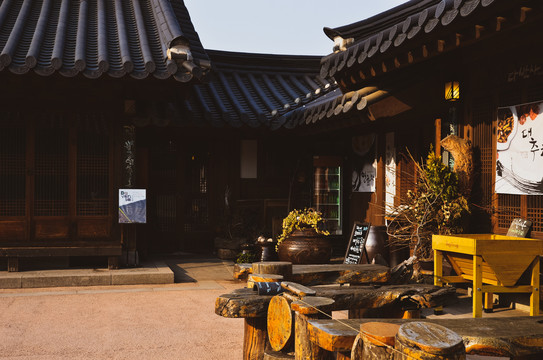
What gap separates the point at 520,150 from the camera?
269 inches

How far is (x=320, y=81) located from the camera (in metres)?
15.2

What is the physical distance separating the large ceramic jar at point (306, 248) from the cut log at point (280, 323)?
15.8 feet

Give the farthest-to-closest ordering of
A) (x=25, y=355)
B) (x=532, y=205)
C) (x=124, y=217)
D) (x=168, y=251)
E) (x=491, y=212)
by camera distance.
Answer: (x=168, y=251) < (x=124, y=217) < (x=491, y=212) < (x=532, y=205) < (x=25, y=355)

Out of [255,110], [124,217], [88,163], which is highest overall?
[255,110]

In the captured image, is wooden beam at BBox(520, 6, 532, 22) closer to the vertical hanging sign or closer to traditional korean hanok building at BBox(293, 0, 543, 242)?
traditional korean hanok building at BBox(293, 0, 543, 242)

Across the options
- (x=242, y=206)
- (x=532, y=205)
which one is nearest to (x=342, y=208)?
(x=242, y=206)

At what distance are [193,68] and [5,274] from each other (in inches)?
178

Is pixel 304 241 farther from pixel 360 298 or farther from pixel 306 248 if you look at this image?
pixel 360 298

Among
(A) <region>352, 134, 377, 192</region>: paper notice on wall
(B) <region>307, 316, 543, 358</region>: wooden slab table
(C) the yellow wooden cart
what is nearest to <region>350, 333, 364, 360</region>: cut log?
(B) <region>307, 316, 543, 358</region>: wooden slab table

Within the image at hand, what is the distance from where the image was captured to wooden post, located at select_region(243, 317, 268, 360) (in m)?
4.68

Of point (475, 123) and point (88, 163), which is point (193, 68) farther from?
point (475, 123)

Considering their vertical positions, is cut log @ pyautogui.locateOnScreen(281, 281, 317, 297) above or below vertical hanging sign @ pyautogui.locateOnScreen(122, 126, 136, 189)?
below

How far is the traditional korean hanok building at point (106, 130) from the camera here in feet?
29.5

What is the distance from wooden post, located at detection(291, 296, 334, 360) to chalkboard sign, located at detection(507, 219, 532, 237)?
135 inches
